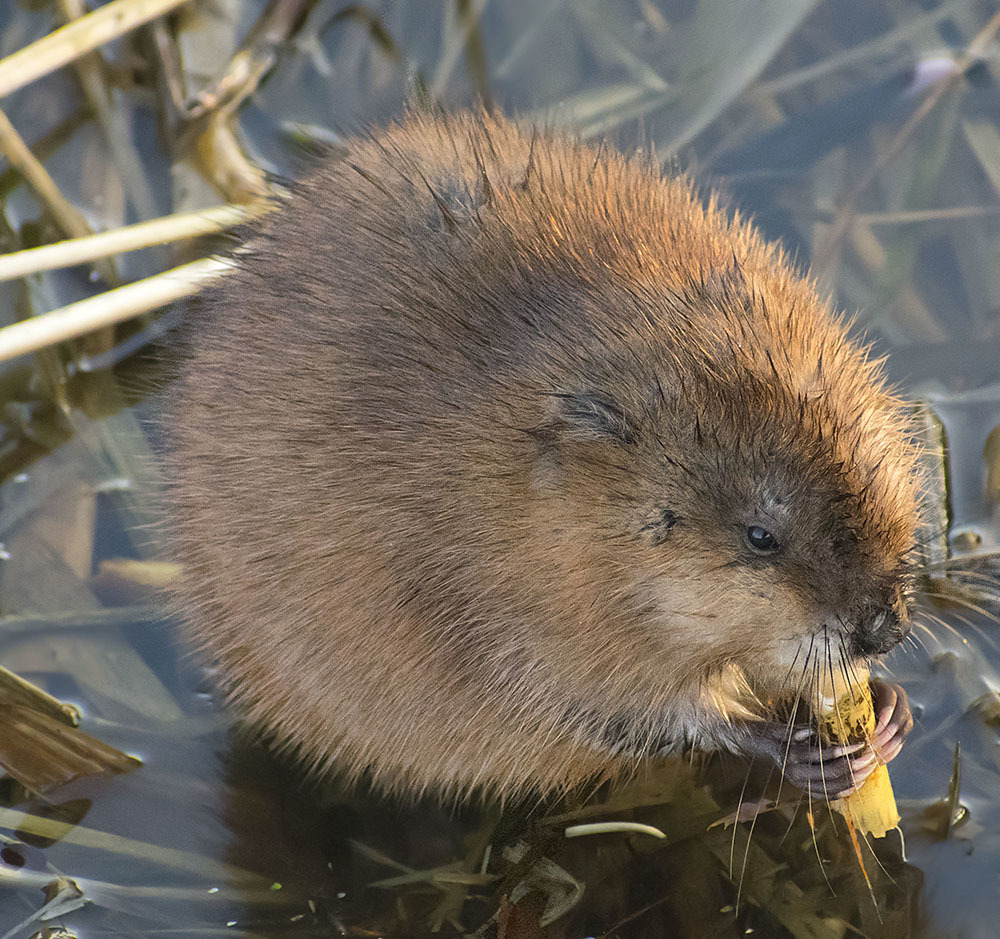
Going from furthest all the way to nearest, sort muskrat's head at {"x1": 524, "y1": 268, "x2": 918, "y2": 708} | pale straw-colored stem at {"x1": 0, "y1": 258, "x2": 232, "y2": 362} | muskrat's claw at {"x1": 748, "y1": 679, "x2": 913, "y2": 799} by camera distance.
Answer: pale straw-colored stem at {"x1": 0, "y1": 258, "x2": 232, "y2": 362}, muskrat's claw at {"x1": 748, "y1": 679, "x2": 913, "y2": 799}, muskrat's head at {"x1": 524, "y1": 268, "x2": 918, "y2": 708}

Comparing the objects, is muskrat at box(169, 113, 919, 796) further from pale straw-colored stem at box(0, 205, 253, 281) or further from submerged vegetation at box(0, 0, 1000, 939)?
pale straw-colored stem at box(0, 205, 253, 281)

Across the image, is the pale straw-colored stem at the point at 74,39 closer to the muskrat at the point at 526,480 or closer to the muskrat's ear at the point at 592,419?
the muskrat at the point at 526,480

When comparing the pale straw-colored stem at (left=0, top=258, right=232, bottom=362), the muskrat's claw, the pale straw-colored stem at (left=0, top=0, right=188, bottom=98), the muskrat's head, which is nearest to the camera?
the muskrat's head

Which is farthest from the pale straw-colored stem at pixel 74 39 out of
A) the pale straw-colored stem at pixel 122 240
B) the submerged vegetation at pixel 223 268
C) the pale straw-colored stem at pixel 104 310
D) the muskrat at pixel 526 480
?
the muskrat at pixel 526 480

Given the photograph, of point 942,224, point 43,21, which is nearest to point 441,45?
point 43,21

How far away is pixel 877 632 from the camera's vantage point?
274cm

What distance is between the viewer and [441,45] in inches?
196

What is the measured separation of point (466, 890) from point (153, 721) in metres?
0.99

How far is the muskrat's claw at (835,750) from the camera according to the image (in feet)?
10.0

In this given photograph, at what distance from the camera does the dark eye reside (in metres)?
2.73

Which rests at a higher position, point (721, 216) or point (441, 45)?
point (441, 45)

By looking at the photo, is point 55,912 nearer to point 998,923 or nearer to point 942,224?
point 998,923

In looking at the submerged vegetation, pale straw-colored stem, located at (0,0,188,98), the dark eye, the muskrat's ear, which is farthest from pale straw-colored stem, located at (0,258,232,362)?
the dark eye

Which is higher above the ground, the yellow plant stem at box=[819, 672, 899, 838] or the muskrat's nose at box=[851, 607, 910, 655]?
the muskrat's nose at box=[851, 607, 910, 655]
